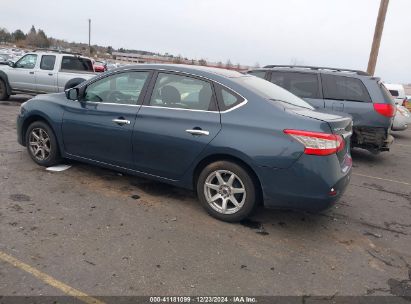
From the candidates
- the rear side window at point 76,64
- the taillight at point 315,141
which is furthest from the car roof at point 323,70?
the rear side window at point 76,64

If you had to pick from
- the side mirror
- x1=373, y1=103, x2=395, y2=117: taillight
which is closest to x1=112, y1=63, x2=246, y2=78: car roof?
the side mirror

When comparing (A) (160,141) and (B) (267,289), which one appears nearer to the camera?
(B) (267,289)

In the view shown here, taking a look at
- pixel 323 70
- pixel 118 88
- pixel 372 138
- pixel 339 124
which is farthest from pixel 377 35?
pixel 118 88

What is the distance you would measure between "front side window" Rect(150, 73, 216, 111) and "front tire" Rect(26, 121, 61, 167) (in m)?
1.82

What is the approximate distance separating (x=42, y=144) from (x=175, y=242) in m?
2.96

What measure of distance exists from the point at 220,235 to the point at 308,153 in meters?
1.21

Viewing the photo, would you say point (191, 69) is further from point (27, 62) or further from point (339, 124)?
point (27, 62)

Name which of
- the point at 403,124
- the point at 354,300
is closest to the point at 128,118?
the point at 354,300

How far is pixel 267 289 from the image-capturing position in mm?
3066

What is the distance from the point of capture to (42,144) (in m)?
5.59

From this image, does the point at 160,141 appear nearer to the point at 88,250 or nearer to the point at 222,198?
the point at 222,198

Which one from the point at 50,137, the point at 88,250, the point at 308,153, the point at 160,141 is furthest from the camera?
the point at 50,137

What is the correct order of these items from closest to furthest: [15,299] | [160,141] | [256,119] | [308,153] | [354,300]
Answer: [15,299] → [354,300] → [308,153] → [256,119] → [160,141]

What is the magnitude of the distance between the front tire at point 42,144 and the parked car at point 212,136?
185mm
